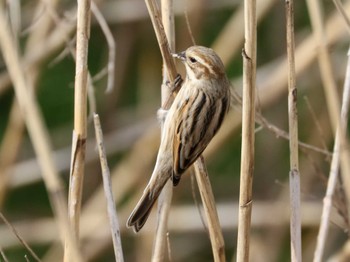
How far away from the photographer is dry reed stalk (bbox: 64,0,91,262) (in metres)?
2.00

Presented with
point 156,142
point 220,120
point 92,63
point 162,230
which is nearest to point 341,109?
point 220,120

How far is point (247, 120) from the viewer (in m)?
1.89

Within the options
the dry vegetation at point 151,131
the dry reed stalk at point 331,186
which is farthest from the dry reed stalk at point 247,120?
the dry vegetation at point 151,131

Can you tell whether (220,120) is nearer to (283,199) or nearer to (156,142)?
(156,142)

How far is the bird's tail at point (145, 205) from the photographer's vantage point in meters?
2.31

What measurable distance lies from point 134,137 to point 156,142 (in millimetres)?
160

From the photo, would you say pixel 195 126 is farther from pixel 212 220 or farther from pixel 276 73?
pixel 276 73

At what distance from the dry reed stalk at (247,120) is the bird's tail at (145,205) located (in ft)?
1.22

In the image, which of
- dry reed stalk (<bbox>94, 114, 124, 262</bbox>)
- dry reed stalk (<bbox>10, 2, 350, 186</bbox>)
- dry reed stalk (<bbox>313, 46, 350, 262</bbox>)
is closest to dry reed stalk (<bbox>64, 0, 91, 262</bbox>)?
dry reed stalk (<bbox>94, 114, 124, 262</bbox>)

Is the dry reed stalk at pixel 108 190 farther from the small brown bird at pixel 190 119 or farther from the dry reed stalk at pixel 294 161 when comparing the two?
the dry reed stalk at pixel 294 161

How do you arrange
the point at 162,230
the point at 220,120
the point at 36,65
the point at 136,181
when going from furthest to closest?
the point at 136,181
the point at 36,65
the point at 220,120
the point at 162,230

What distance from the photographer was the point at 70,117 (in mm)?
4480

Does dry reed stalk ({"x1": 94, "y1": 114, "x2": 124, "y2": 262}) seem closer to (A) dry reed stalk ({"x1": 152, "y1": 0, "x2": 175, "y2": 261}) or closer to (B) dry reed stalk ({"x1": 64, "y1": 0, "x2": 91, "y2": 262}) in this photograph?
(B) dry reed stalk ({"x1": 64, "y1": 0, "x2": 91, "y2": 262})

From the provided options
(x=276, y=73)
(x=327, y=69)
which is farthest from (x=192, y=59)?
(x=276, y=73)
